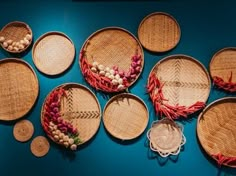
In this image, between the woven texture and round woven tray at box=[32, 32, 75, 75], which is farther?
round woven tray at box=[32, 32, 75, 75]

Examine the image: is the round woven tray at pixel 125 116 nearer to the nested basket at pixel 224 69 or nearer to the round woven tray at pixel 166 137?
the round woven tray at pixel 166 137

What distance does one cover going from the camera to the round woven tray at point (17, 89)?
88.6 inches

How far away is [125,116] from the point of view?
2.14 m

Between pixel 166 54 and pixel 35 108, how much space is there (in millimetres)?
839

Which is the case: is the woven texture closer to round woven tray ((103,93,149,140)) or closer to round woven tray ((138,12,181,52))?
round woven tray ((138,12,181,52))

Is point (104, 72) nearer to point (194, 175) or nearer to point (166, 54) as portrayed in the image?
point (166, 54)

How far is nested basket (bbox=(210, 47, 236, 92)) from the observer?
6.81ft

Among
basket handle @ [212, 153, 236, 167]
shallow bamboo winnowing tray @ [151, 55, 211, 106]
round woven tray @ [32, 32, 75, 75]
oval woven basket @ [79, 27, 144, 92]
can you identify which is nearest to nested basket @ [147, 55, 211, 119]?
shallow bamboo winnowing tray @ [151, 55, 211, 106]

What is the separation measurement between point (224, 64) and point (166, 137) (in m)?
0.52

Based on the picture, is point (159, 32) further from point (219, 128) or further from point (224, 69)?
point (219, 128)

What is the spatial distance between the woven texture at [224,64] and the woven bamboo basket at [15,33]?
1.09 metres

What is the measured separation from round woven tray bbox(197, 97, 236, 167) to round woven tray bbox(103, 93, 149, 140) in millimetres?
320

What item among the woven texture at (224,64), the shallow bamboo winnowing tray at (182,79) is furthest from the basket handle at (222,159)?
the woven texture at (224,64)

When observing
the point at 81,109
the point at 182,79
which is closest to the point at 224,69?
the point at 182,79
